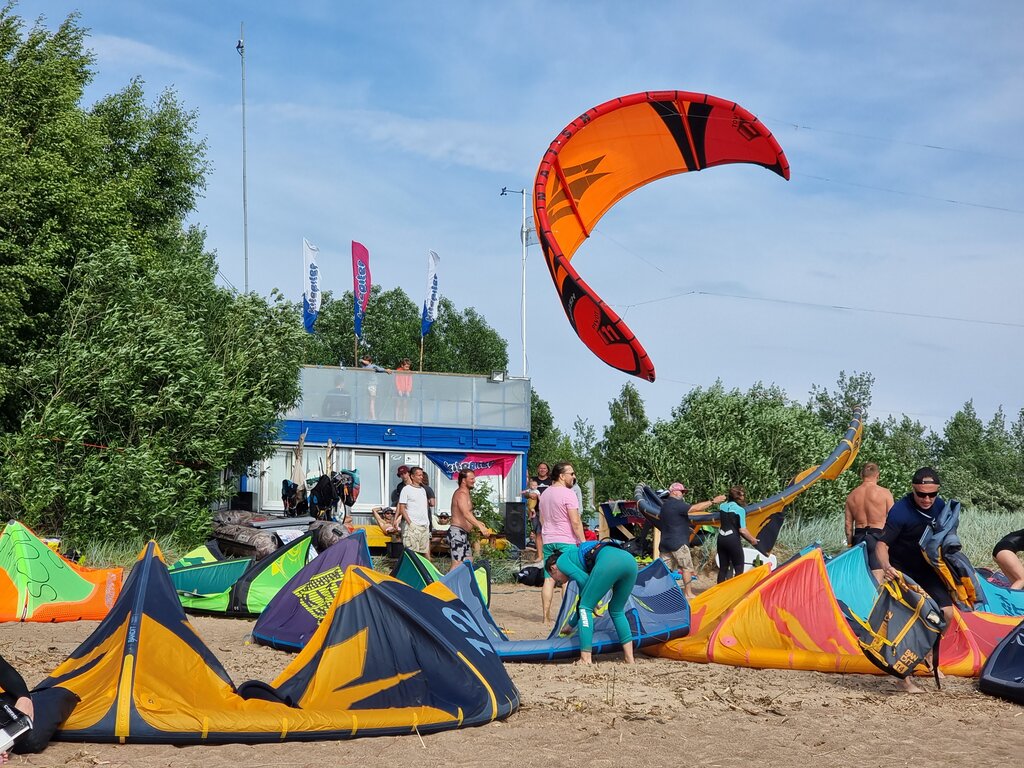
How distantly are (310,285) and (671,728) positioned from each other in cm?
2755

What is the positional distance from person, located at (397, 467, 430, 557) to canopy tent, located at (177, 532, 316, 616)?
2074 millimetres

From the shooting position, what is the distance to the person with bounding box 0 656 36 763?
4789 mm

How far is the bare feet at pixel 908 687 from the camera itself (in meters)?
6.94

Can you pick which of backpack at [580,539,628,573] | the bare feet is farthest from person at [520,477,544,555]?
the bare feet

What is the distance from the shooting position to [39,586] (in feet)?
34.0

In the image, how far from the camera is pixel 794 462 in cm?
2536

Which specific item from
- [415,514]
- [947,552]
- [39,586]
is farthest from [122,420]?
[947,552]

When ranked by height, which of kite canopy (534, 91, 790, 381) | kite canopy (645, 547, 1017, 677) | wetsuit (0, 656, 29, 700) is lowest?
kite canopy (645, 547, 1017, 677)

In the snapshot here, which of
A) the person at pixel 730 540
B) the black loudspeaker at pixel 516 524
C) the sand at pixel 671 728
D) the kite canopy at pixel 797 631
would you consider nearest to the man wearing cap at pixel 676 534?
the person at pixel 730 540

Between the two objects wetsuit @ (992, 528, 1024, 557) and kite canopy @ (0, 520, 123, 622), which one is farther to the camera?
kite canopy @ (0, 520, 123, 622)

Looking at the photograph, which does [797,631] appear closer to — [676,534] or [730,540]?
[730,540]

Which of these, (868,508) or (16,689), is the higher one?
(868,508)

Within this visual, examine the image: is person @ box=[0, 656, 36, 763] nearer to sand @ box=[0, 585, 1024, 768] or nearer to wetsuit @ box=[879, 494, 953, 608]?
sand @ box=[0, 585, 1024, 768]

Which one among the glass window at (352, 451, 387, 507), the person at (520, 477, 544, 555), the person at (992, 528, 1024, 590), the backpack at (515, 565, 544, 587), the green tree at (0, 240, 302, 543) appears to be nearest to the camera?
the person at (992, 528, 1024, 590)
